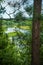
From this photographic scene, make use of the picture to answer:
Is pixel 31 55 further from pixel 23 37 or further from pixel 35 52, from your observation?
pixel 23 37

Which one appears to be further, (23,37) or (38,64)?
(23,37)

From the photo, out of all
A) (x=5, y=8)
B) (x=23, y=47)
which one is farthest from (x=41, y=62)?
(x=5, y=8)

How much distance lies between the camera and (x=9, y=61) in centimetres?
613

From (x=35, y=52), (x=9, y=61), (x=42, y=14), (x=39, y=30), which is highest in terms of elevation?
(x=42, y=14)

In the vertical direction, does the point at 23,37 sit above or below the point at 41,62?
above

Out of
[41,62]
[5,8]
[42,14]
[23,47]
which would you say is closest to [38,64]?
[41,62]

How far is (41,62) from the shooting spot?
5789 millimetres

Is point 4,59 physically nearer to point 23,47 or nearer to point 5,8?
point 23,47

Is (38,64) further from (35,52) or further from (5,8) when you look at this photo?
(5,8)

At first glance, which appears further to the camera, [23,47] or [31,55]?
[23,47]

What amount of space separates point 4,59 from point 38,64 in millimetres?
1007

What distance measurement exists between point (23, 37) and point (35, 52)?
698 mm

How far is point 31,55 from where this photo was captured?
5738 mm

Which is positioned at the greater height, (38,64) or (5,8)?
(5,8)
